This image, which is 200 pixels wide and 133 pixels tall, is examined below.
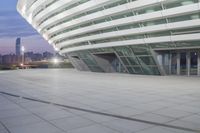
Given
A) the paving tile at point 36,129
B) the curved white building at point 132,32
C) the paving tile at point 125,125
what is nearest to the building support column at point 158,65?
the curved white building at point 132,32

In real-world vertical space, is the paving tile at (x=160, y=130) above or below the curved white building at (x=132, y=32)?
below

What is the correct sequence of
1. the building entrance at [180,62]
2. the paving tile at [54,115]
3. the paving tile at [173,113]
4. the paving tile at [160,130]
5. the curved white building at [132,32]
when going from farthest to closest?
the building entrance at [180,62], the curved white building at [132,32], the paving tile at [173,113], the paving tile at [54,115], the paving tile at [160,130]

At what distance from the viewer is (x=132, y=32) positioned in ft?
91.4

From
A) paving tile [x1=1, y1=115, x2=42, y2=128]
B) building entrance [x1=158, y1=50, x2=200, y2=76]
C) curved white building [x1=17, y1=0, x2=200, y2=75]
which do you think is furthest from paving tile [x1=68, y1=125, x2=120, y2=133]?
building entrance [x1=158, y1=50, x2=200, y2=76]

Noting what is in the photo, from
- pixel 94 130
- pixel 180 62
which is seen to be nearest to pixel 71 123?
pixel 94 130

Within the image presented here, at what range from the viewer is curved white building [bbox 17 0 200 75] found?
23406 mm

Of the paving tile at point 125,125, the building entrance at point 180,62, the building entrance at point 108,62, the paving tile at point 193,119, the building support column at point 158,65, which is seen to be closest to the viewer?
the paving tile at point 125,125

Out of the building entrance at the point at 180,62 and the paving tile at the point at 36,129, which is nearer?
the paving tile at the point at 36,129

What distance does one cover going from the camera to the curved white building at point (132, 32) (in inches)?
922

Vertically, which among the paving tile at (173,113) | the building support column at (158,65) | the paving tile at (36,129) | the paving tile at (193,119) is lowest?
the paving tile at (193,119)

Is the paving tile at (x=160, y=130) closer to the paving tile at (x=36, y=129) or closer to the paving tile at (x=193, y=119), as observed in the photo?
the paving tile at (x=193, y=119)

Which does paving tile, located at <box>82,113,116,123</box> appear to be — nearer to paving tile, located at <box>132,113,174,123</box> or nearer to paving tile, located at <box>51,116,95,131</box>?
paving tile, located at <box>51,116,95,131</box>

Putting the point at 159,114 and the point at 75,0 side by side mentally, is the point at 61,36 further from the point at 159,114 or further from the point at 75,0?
the point at 159,114

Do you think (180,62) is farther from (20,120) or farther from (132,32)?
(20,120)
